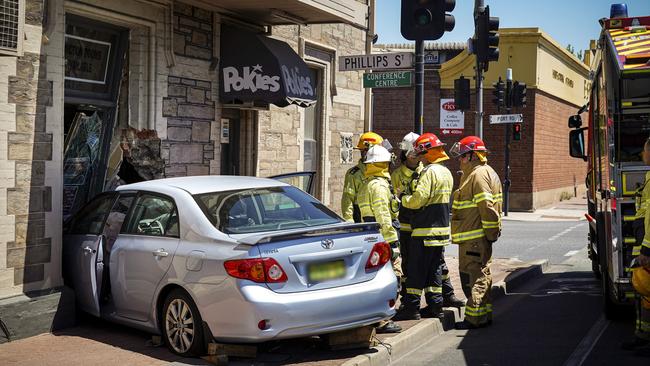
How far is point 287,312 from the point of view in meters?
6.43

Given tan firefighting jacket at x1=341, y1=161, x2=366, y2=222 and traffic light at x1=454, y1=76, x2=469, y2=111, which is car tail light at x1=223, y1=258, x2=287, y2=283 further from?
traffic light at x1=454, y1=76, x2=469, y2=111

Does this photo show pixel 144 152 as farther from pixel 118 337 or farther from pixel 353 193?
pixel 118 337

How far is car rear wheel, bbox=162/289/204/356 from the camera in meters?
6.79

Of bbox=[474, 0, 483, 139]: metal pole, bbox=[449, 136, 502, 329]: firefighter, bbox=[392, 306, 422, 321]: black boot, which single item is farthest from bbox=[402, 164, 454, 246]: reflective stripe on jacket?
bbox=[474, 0, 483, 139]: metal pole

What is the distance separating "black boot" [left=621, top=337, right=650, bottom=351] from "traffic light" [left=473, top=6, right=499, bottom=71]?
28.2ft

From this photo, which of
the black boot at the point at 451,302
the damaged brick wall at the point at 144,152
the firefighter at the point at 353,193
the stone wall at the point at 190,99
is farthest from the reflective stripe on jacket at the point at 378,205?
the stone wall at the point at 190,99

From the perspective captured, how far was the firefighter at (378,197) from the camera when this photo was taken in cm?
827

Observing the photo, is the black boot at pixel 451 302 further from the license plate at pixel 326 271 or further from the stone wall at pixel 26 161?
the stone wall at pixel 26 161

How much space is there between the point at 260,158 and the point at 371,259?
6028 mm

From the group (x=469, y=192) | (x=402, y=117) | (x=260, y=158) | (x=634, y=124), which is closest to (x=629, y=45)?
(x=634, y=124)

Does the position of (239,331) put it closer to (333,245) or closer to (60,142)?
(333,245)

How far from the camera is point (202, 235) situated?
6.88 metres

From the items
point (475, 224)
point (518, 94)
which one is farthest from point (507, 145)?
point (475, 224)

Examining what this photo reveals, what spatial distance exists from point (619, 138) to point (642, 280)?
7.52ft
